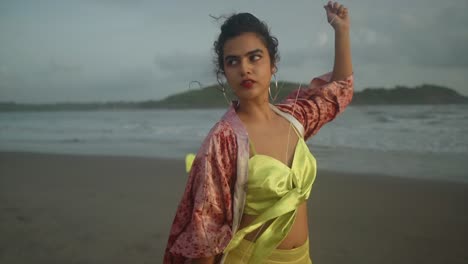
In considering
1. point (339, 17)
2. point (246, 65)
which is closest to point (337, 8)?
point (339, 17)

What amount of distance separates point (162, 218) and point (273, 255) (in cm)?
275

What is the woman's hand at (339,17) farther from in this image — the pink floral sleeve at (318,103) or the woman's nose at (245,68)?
the woman's nose at (245,68)

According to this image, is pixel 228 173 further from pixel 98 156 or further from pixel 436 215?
pixel 98 156

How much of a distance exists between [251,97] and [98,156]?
6.91 meters

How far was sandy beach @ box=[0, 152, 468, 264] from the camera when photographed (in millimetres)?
3057

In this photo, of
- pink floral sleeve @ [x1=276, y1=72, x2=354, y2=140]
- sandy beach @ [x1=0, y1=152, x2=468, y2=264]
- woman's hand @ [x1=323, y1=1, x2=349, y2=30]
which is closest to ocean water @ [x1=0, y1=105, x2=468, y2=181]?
sandy beach @ [x1=0, y1=152, x2=468, y2=264]

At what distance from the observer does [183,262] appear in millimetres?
1306

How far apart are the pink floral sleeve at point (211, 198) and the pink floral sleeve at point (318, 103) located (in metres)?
0.36

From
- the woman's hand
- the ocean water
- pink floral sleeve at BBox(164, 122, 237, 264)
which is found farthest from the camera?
the ocean water

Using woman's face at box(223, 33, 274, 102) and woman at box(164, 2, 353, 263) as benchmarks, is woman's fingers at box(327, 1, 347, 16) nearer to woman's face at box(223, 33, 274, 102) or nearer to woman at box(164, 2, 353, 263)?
woman at box(164, 2, 353, 263)

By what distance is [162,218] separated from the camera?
3924mm

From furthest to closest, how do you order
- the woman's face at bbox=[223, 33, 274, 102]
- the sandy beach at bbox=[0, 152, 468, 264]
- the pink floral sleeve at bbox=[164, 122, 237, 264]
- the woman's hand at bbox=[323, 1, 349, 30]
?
the sandy beach at bbox=[0, 152, 468, 264] < the woman's hand at bbox=[323, 1, 349, 30] < the woman's face at bbox=[223, 33, 274, 102] < the pink floral sleeve at bbox=[164, 122, 237, 264]

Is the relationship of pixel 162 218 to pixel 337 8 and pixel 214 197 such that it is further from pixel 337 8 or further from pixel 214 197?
pixel 337 8

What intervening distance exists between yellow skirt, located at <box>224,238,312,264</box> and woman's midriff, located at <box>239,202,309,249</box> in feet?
0.05
